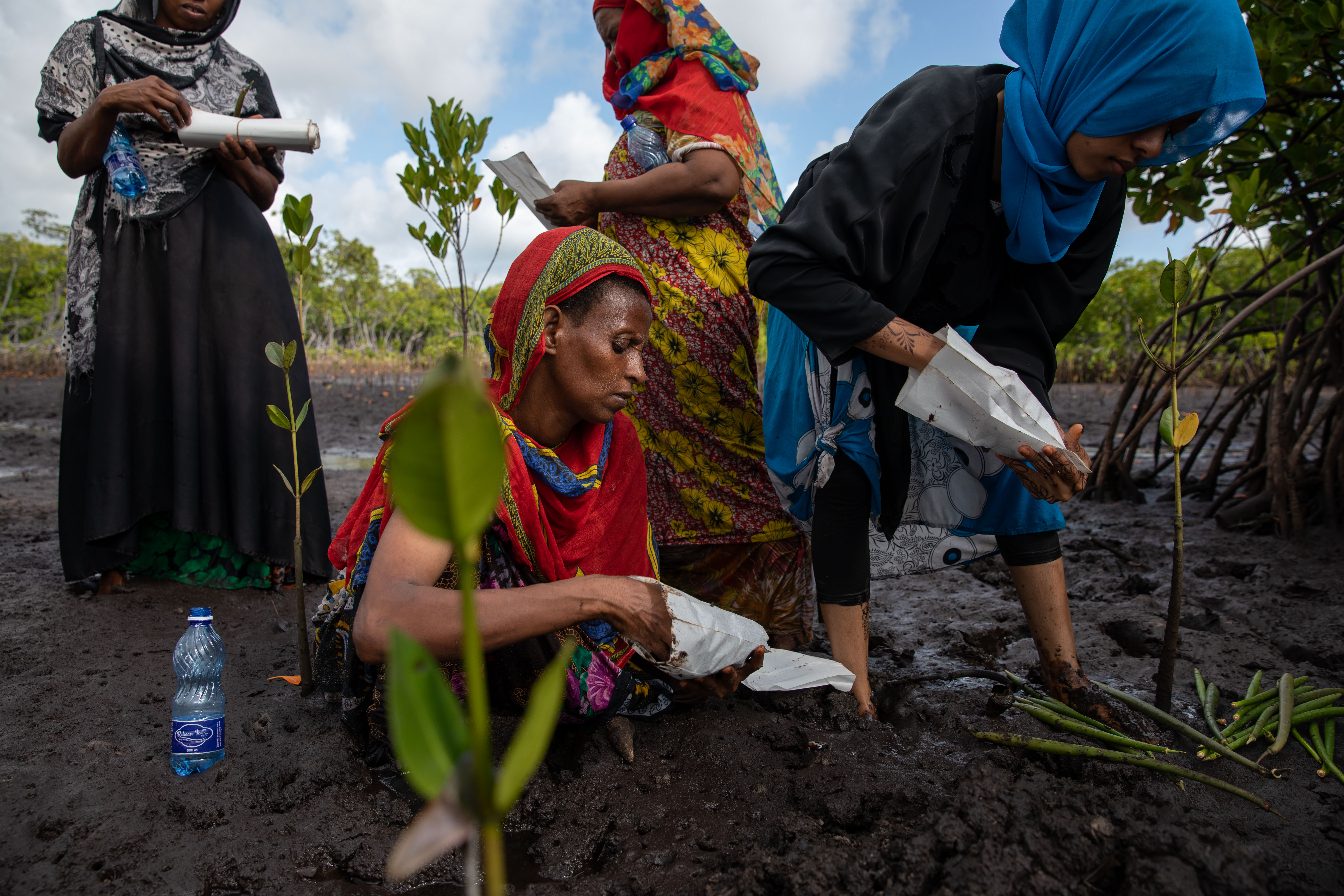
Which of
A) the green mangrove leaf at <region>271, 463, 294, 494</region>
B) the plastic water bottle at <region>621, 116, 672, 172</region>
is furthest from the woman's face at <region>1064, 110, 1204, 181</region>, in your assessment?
the green mangrove leaf at <region>271, 463, 294, 494</region>

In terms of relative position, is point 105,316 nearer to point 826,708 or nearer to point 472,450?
point 826,708

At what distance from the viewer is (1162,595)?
280 cm

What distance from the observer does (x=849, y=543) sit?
79.8 inches

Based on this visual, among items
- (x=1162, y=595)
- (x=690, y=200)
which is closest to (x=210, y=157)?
(x=690, y=200)

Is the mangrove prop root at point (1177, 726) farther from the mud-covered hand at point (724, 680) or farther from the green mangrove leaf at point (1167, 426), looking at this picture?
the mud-covered hand at point (724, 680)

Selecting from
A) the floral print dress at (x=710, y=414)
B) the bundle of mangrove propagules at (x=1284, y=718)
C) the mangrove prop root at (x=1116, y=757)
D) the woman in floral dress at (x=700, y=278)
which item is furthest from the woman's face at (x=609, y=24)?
the bundle of mangrove propagules at (x=1284, y=718)

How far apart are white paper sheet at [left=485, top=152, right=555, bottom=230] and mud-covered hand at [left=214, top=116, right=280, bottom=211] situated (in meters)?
0.81

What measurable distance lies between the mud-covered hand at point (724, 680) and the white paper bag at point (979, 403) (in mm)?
685

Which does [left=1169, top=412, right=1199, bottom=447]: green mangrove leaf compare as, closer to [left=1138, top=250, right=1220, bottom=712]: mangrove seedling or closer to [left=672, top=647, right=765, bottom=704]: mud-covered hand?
[left=1138, top=250, right=1220, bottom=712]: mangrove seedling

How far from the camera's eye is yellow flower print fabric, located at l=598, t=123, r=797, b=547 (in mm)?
2424

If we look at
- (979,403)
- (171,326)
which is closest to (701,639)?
(979,403)

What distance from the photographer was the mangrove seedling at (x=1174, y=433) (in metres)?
1.59

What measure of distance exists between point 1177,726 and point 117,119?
3.45m

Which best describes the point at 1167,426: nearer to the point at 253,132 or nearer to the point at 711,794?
the point at 711,794
